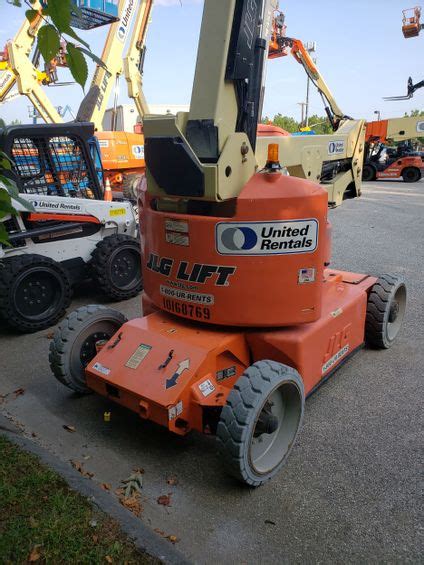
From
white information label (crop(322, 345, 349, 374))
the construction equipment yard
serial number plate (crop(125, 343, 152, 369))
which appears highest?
serial number plate (crop(125, 343, 152, 369))

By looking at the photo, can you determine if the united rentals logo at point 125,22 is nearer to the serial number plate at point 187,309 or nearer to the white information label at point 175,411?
the serial number plate at point 187,309

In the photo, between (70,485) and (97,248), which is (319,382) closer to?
(70,485)

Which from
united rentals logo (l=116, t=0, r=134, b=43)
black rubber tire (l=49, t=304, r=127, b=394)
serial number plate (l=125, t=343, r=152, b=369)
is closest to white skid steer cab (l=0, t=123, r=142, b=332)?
black rubber tire (l=49, t=304, r=127, b=394)

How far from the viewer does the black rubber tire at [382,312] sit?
178 inches

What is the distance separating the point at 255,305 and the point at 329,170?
2.13m

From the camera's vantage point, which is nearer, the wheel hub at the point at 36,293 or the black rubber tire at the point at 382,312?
the black rubber tire at the point at 382,312

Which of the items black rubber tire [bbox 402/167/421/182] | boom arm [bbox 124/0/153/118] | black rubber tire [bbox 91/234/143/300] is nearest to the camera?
black rubber tire [bbox 91/234/143/300]

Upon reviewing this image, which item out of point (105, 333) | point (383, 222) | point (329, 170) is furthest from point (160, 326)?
point (383, 222)

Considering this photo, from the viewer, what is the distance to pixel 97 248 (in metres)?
6.00

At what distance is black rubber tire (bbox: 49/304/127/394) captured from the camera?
3.61 meters

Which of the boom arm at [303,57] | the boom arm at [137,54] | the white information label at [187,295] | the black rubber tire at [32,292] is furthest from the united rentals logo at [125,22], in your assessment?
the white information label at [187,295]

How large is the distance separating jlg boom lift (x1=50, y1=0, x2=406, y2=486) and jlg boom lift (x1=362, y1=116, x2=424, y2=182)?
18.8 metres

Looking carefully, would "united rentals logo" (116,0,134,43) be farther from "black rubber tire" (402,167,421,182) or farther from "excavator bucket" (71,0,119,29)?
"black rubber tire" (402,167,421,182)

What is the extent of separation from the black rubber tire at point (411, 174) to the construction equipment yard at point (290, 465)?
17.8 meters
